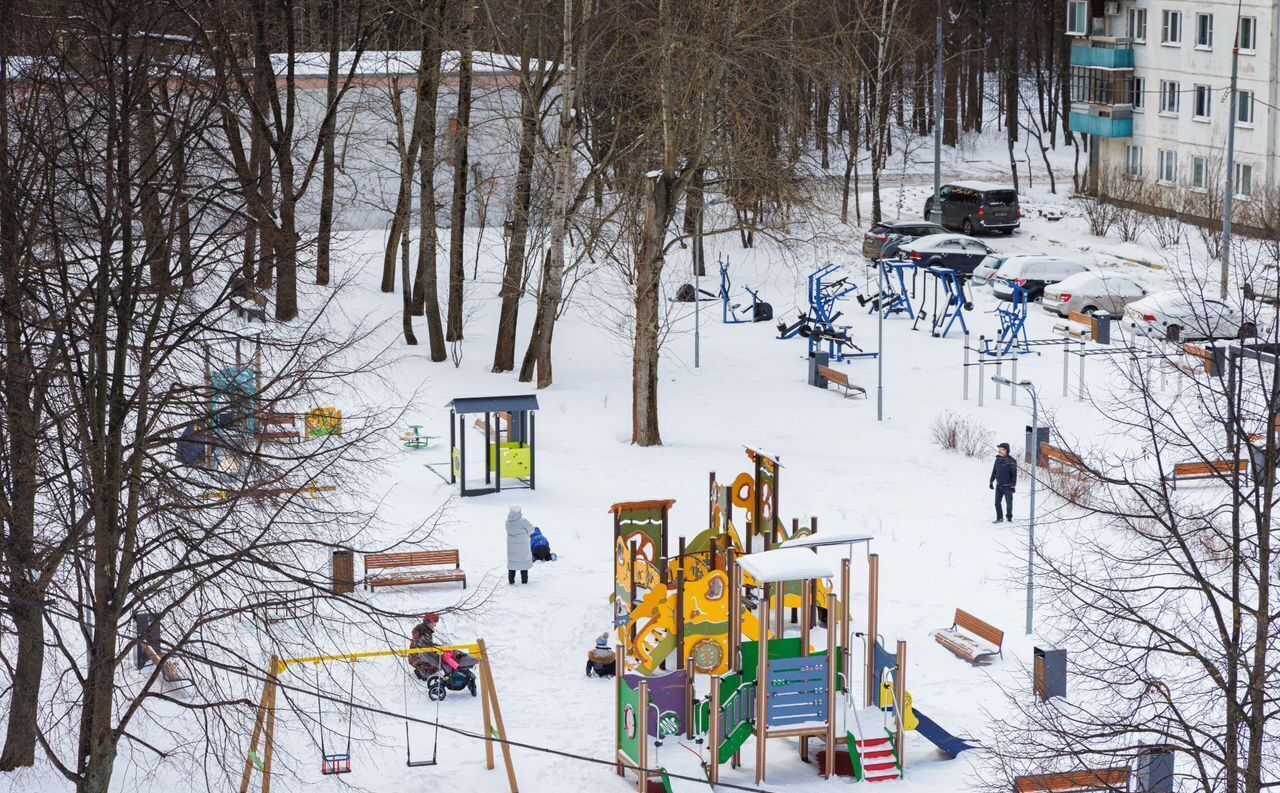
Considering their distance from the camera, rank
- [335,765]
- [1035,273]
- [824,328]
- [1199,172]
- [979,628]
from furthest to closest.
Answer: [1199,172]
[1035,273]
[824,328]
[979,628]
[335,765]

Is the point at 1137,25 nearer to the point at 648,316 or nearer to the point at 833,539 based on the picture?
the point at 648,316

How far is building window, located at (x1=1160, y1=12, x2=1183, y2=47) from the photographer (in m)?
49.1

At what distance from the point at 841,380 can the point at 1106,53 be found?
26.7m

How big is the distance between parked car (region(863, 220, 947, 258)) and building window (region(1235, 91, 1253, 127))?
8697 millimetres

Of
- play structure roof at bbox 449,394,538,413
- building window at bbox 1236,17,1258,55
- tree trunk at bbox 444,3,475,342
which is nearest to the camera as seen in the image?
play structure roof at bbox 449,394,538,413

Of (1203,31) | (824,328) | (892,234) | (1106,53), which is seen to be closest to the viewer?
(824,328)

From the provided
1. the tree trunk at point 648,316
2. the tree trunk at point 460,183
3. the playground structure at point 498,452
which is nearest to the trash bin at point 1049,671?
the playground structure at point 498,452

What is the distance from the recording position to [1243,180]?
149ft

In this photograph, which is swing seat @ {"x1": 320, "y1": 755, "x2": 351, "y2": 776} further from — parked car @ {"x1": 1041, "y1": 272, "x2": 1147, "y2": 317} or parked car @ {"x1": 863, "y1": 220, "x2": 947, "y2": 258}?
parked car @ {"x1": 863, "y1": 220, "x2": 947, "y2": 258}

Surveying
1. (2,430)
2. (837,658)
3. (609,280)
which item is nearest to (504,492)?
(837,658)

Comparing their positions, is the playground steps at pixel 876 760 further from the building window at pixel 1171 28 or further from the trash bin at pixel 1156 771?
the building window at pixel 1171 28

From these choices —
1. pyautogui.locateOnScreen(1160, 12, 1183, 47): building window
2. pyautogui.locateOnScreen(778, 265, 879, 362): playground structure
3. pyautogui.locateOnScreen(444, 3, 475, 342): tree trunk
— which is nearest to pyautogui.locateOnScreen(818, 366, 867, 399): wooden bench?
pyautogui.locateOnScreen(778, 265, 879, 362): playground structure

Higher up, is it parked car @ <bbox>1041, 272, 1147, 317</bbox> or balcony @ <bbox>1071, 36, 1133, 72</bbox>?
balcony @ <bbox>1071, 36, 1133, 72</bbox>

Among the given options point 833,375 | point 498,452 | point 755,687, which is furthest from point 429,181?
point 755,687
